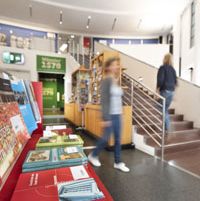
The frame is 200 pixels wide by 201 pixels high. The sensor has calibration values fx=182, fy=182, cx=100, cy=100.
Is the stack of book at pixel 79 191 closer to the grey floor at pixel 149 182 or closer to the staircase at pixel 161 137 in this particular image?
the grey floor at pixel 149 182

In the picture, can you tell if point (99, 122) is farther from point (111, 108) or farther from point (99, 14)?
point (99, 14)

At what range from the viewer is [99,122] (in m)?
3.71

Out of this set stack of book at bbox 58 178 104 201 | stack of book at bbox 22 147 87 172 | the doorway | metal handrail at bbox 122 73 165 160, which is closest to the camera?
stack of book at bbox 58 178 104 201

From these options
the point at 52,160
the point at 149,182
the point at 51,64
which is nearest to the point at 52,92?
the point at 51,64

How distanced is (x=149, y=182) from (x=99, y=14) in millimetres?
9562

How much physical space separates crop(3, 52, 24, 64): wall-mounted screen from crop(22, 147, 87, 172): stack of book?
343 inches

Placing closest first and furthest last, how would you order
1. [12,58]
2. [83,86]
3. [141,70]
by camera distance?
[141,70]
[83,86]
[12,58]

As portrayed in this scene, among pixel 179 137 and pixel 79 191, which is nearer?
pixel 79 191

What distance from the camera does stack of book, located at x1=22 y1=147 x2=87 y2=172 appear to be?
2.53ft

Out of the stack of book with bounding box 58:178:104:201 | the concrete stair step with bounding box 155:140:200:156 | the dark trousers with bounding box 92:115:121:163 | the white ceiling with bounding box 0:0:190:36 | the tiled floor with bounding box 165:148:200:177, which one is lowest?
the tiled floor with bounding box 165:148:200:177

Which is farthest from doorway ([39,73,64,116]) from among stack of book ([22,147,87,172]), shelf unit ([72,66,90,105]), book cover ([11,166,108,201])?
book cover ([11,166,108,201])

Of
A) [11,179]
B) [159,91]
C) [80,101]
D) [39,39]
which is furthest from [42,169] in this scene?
[39,39]

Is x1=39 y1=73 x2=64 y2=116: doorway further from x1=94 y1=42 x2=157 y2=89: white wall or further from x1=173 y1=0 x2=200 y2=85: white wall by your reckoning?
x1=173 y1=0 x2=200 y2=85: white wall

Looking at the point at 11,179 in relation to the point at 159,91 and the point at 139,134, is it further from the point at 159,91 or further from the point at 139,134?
the point at 159,91
